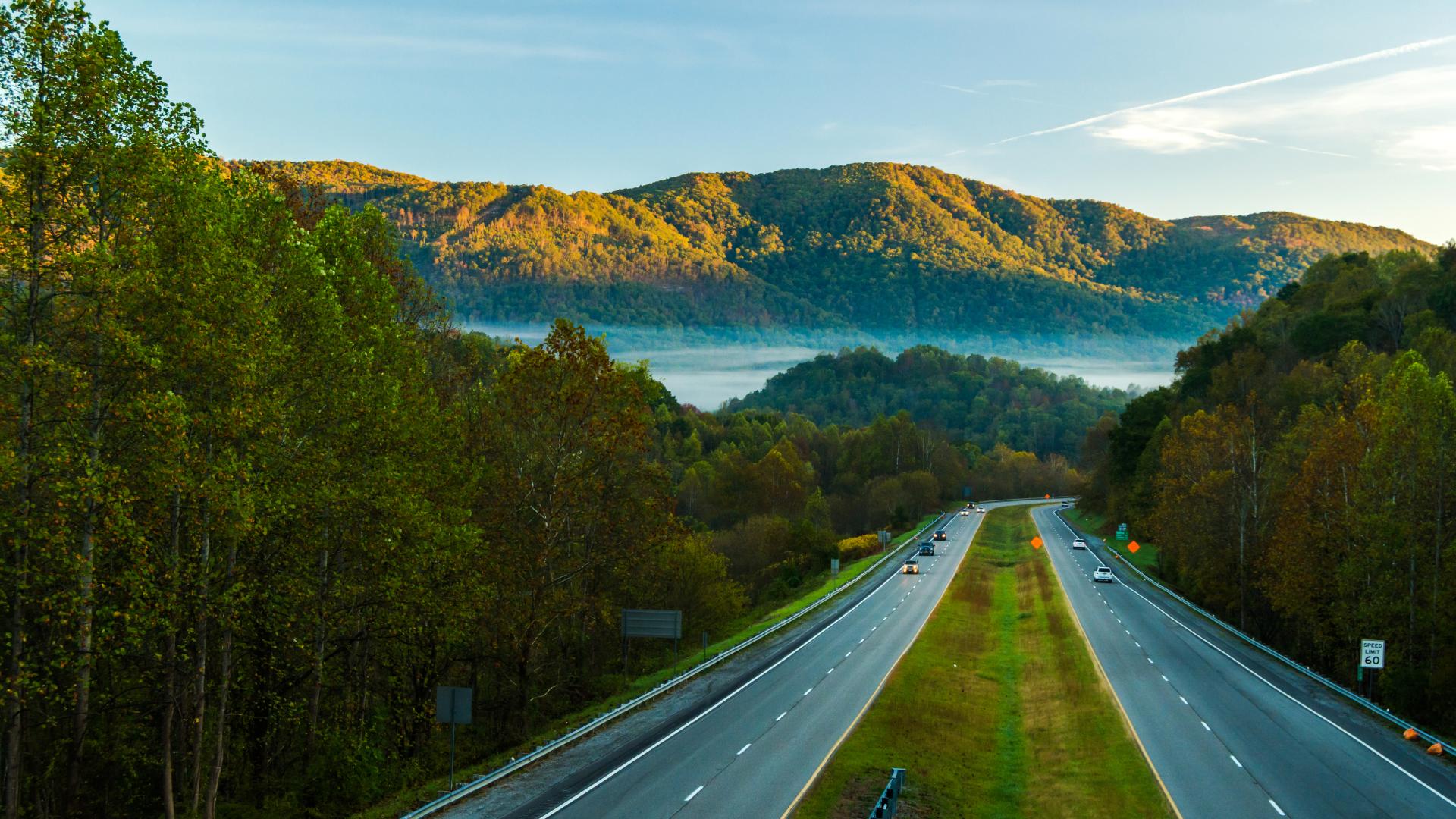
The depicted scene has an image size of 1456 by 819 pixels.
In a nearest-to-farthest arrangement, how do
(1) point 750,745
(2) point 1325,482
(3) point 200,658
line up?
(3) point 200,658
(1) point 750,745
(2) point 1325,482

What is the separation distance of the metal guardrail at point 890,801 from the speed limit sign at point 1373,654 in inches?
845

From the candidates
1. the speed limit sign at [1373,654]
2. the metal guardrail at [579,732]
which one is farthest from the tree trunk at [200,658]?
the speed limit sign at [1373,654]

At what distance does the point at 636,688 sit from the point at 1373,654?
2654cm

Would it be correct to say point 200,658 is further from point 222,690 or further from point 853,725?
point 853,725

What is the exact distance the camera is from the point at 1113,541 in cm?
11200

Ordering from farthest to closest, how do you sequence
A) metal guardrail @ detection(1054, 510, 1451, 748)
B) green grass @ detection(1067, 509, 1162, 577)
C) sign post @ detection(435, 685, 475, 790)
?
green grass @ detection(1067, 509, 1162, 577) < metal guardrail @ detection(1054, 510, 1451, 748) < sign post @ detection(435, 685, 475, 790)

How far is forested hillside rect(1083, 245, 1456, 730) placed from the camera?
43.8 meters

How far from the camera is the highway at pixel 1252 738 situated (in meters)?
26.8

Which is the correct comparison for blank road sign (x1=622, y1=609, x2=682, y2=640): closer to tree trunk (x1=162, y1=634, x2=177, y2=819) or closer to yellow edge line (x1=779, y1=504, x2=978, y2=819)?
yellow edge line (x1=779, y1=504, x2=978, y2=819)

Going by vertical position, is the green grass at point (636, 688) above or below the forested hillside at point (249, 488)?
below

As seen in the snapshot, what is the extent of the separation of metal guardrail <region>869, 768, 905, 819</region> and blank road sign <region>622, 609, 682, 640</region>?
15650mm

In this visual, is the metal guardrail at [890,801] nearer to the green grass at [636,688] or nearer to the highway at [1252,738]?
the highway at [1252,738]

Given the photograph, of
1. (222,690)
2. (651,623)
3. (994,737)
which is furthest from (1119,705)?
(222,690)

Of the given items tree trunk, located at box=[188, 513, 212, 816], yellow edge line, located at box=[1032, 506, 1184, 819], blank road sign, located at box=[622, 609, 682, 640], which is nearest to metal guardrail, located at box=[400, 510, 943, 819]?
blank road sign, located at box=[622, 609, 682, 640]
